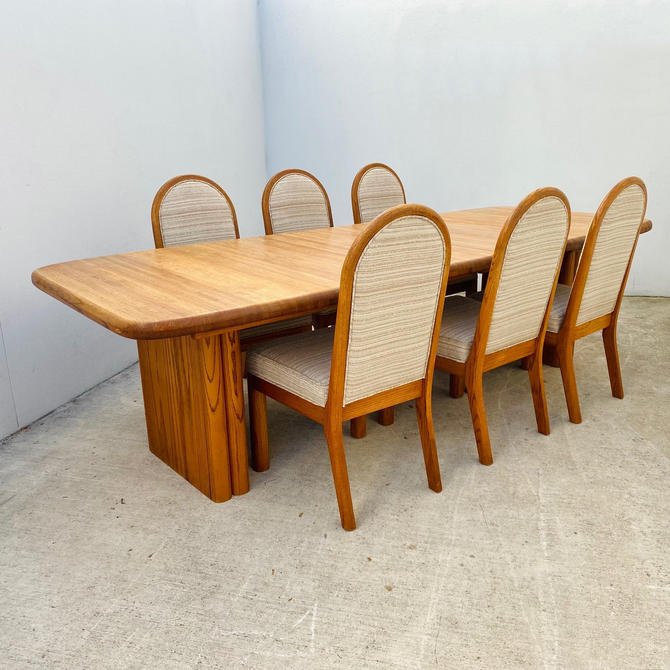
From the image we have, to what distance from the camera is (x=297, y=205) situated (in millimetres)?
3115

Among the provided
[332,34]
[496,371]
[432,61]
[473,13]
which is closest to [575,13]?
[473,13]

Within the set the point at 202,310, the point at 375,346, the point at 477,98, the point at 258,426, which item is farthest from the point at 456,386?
the point at 477,98

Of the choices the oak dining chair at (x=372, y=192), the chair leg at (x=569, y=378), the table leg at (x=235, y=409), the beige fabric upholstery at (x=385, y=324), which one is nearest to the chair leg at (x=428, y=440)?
the beige fabric upholstery at (x=385, y=324)

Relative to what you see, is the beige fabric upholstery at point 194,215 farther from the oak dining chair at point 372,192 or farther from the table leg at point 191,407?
the oak dining chair at point 372,192

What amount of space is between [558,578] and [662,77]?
356 cm

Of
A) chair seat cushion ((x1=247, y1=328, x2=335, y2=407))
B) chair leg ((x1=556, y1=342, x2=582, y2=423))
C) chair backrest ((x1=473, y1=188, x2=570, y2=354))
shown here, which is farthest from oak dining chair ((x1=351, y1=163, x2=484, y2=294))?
chair seat cushion ((x1=247, y1=328, x2=335, y2=407))

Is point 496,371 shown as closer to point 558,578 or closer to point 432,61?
point 558,578

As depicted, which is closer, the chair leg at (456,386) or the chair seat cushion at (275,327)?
the chair seat cushion at (275,327)

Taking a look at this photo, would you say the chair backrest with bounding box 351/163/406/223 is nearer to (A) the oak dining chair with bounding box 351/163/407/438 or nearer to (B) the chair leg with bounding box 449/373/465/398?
(A) the oak dining chair with bounding box 351/163/407/438

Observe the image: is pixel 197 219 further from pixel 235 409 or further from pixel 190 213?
pixel 235 409

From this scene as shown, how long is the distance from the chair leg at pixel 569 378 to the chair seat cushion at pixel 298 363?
0.93 metres

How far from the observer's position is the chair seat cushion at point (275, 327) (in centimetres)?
244

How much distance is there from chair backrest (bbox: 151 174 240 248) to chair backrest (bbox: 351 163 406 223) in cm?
79

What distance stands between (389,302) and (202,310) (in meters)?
0.48
